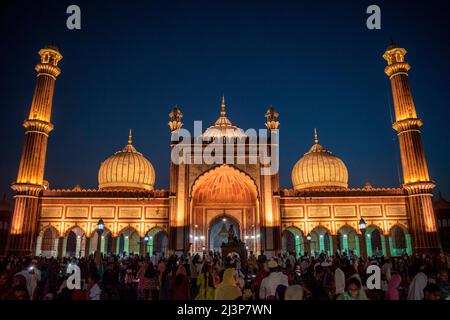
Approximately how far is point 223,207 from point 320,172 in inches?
338

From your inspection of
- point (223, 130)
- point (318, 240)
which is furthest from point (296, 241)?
point (223, 130)

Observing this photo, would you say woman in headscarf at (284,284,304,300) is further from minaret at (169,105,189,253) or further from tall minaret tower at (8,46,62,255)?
tall minaret tower at (8,46,62,255)

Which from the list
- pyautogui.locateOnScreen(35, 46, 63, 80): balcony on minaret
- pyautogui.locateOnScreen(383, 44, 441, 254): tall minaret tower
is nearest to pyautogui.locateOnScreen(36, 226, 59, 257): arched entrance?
pyautogui.locateOnScreen(35, 46, 63, 80): balcony on minaret

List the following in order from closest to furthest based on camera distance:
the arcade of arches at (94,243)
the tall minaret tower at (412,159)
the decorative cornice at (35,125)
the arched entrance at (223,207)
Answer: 1. the tall minaret tower at (412,159)
2. the arcade of arches at (94,243)
3. the decorative cornice at (35,125)
4. the arched entrance at (223,207)

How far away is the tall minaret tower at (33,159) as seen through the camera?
72.3 feet

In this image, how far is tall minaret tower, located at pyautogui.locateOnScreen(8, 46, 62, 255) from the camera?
867 inches

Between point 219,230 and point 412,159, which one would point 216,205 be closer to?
point 219,230

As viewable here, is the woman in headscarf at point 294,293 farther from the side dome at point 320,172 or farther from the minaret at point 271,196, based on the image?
the side dome at point 320,172

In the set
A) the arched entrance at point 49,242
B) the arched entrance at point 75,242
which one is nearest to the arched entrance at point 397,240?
the arched entrance at point 75,242

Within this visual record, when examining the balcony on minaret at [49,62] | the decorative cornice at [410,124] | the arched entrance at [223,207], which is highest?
the balcony on minaret at [49,62]

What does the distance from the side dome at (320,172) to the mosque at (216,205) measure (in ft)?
12.4

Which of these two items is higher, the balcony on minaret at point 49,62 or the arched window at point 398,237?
the balcony on minaret at point 49,62
